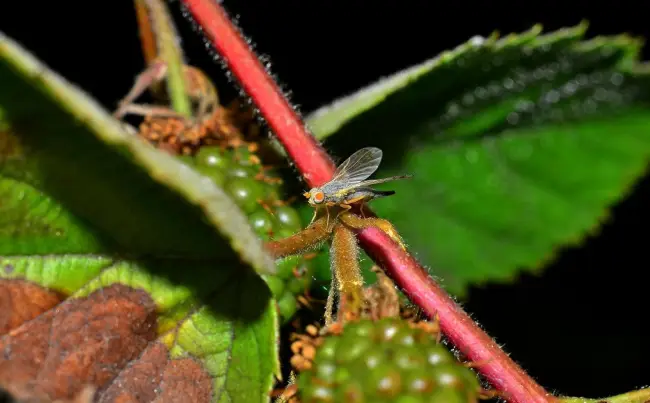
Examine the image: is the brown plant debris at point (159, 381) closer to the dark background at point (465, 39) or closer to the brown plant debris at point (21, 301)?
the brown plant debris at point (21, 301)

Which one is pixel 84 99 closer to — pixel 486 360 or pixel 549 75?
pixel 486 360

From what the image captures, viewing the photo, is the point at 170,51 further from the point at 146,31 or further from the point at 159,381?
the point at 159,381

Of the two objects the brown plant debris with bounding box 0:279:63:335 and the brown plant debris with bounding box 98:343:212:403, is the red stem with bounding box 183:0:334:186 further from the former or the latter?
the brown plant debris with bounding box 0:279:63:335

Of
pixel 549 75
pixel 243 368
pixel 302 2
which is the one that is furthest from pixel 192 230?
pixel 302 2

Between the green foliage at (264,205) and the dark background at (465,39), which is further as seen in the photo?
the dark background at (465,39)

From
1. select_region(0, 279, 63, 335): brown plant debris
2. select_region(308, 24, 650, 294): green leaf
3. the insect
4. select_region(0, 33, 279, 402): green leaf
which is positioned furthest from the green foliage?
select_region(308, 24, 650, 294): green leaf

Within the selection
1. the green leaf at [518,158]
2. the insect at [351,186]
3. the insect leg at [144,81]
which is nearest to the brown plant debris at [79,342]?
the insect at [351,186]

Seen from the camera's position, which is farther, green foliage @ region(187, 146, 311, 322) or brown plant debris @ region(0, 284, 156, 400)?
green foliage @ region(187, 146, 311, 322)

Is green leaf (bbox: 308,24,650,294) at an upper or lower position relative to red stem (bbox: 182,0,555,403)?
lower
